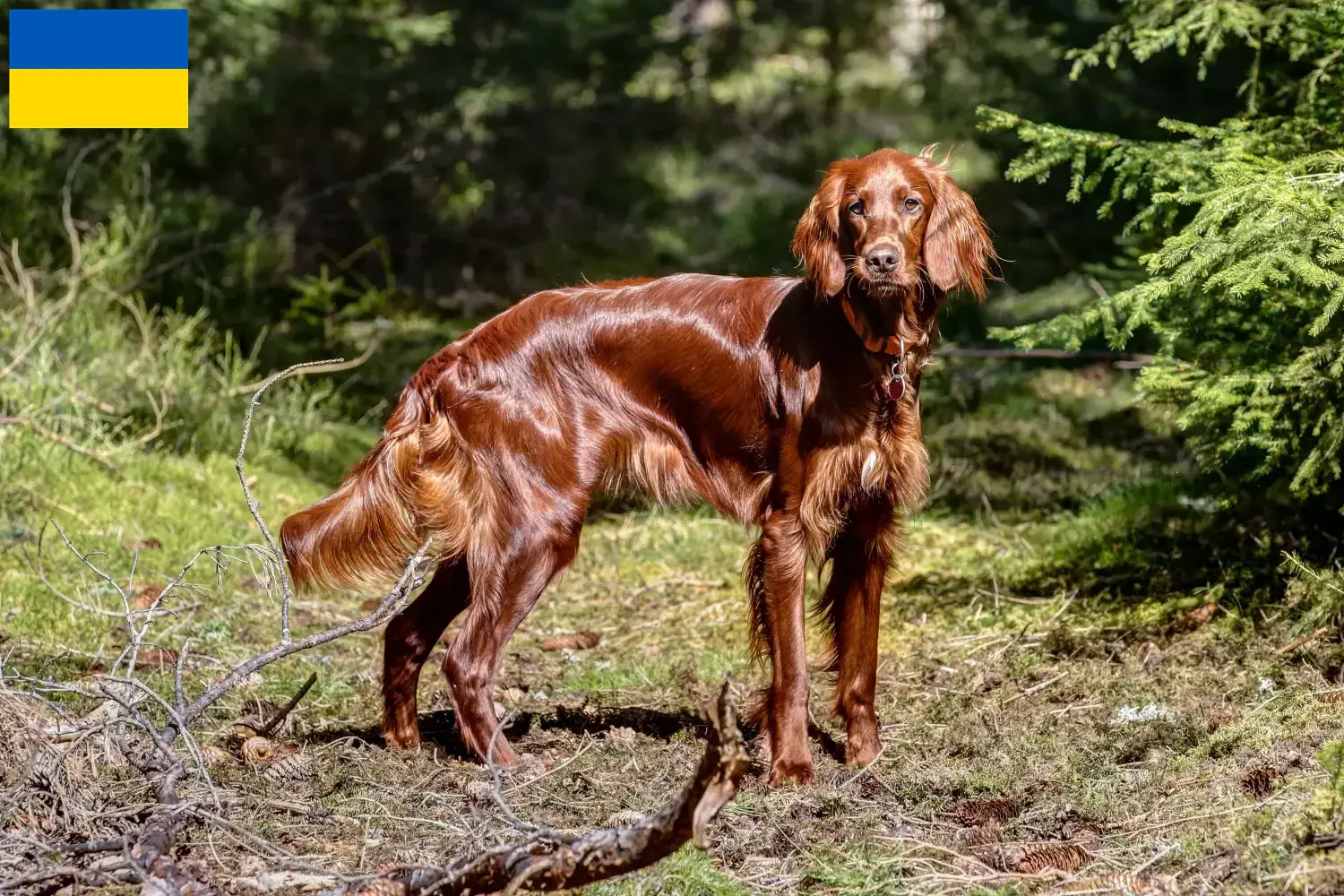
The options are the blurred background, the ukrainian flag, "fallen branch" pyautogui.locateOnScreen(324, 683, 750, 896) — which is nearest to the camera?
"fallen branch" pyautogui.locateOnScreen(324, 683, 750, 896)

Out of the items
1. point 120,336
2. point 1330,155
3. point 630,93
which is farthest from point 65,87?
point 1330,155

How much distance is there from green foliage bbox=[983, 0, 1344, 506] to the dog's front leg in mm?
1183

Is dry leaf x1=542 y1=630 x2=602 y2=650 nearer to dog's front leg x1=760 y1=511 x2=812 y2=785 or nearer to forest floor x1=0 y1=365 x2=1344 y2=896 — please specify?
forest floor x1=0 y1=365 x2=1344 y2=896

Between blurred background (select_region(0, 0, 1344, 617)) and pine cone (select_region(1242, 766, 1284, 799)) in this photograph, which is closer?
pine cone (select_region(1242, 766, 1284, 799))

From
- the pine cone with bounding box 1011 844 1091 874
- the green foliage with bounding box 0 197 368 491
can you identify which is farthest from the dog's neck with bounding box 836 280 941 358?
the green foliage with bounding box 0 197 368 491

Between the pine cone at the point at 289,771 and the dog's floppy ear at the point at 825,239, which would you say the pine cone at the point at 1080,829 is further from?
the pine cone at the point at 289,771

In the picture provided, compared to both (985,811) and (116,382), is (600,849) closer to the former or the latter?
(985,811)

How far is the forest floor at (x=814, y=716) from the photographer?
9.86ft

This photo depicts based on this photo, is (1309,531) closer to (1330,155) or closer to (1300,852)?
(1330,155)

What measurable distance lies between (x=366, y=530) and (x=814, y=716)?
55.1 inches

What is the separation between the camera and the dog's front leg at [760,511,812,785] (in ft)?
12.4

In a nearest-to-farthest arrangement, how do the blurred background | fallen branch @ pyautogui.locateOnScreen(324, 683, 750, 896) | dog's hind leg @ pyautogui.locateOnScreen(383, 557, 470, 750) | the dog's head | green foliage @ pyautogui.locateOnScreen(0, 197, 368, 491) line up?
fallen branch @ pyautogui.locateOnScreen(324, 683, 750, 896) → the dog's head → dog's hind leg @ pyautogui.locateOnScreen(383, 557, 470, 750) → the blurred background → green foliage @ pyautogui.locateOnScreen(0, 197, 368, 491)

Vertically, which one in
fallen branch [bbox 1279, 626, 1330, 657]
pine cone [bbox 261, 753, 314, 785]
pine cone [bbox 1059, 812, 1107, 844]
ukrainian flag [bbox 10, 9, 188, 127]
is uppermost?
ukrainian flag [bbox 10, 9, 188, 127]

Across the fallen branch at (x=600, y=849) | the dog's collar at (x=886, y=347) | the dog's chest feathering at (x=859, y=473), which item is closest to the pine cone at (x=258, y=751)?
the fallen branch at (x=600, y=849)
